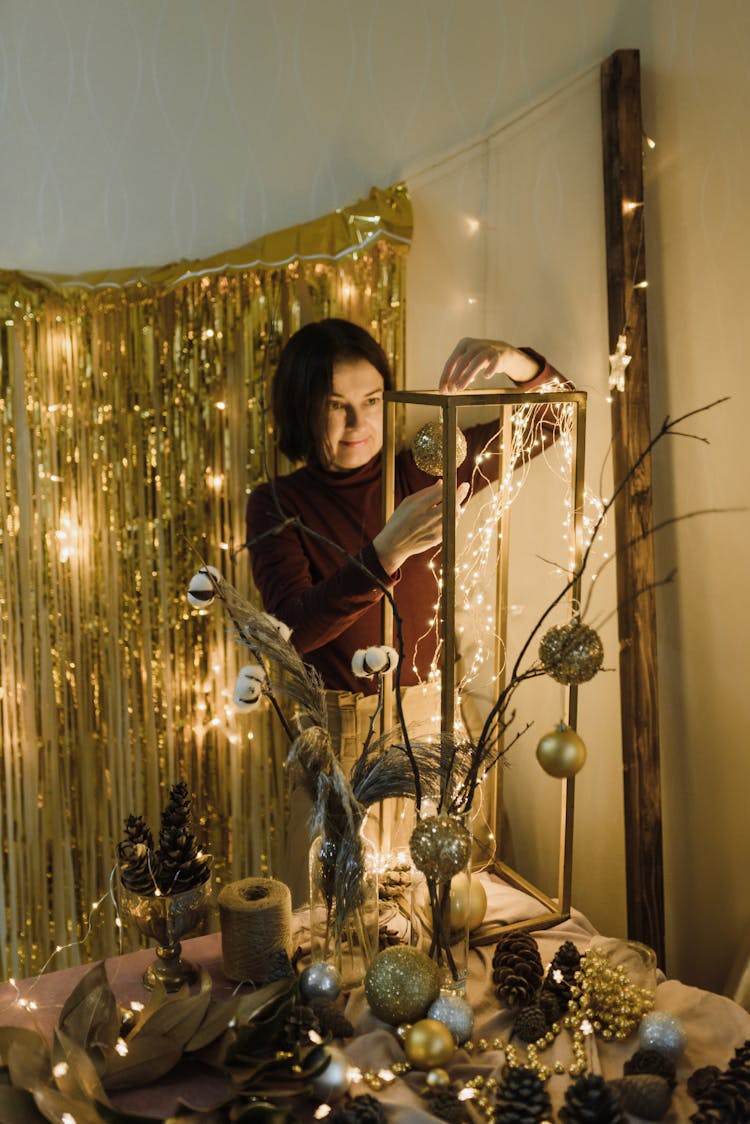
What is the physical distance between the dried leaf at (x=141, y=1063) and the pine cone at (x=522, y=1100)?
0.34m

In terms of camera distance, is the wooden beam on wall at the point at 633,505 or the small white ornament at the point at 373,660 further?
the wooden beam on wall at the point at 633,505

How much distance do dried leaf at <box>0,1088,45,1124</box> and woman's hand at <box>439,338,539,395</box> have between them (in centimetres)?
103

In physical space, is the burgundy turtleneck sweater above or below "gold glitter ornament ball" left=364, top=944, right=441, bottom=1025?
above

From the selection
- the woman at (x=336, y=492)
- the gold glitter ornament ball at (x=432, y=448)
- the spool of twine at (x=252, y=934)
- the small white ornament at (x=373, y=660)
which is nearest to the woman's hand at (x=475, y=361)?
the woman at (x=336, y=492)

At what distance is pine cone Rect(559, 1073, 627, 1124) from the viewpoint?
2.99 ft

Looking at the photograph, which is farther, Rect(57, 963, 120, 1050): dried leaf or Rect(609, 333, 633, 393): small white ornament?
Rect(609, 333, 633, 393): small white ornament

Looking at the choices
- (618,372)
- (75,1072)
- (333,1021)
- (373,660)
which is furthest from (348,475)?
(75,1072)

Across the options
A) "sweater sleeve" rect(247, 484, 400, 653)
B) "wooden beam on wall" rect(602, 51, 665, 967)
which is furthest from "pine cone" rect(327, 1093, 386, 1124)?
"wooden beam on wall" rect(602, 51, 665, 967)

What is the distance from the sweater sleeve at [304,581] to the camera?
4.89ft

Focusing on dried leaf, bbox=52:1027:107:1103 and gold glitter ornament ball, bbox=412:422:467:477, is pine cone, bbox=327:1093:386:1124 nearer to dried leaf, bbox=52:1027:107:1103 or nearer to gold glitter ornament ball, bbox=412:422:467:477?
dried leaf, bbox=52:1027:107:1103

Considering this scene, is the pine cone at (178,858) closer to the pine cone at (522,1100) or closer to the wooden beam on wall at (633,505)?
the pine cone at (522,1100)

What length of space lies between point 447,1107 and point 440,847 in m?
0.25

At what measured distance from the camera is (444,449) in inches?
47.4

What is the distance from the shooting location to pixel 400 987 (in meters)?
1.09
